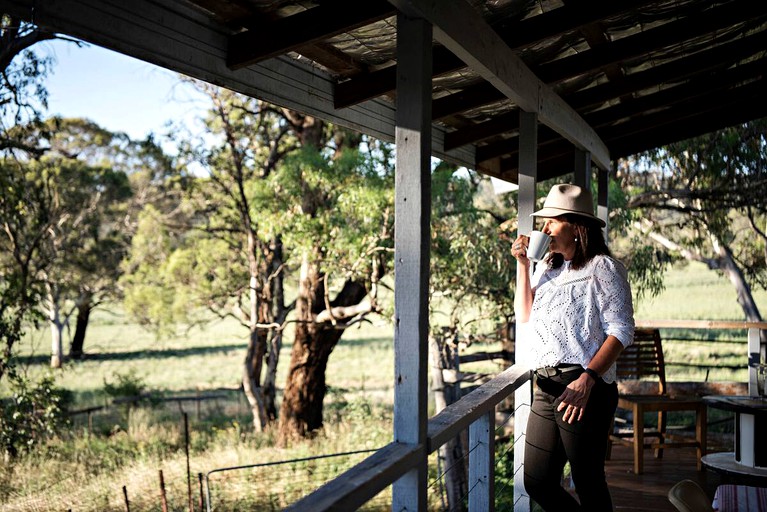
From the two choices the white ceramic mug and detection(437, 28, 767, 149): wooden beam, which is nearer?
the white ceramic mug

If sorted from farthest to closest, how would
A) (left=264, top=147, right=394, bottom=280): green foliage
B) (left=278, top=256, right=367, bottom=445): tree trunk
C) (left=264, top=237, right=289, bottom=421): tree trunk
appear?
1. (left=264, top=237, right=289, bottom=421): tree trunk
2. (left=278, top=256, right=367, bottom=445): tree trunk
3. (left=264, top=147, right=394, bottom=280): green foliage

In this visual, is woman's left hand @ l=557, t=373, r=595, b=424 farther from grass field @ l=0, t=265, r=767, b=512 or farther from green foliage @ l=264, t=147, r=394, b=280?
grass field @ l=0, t=265, r=767, b=512

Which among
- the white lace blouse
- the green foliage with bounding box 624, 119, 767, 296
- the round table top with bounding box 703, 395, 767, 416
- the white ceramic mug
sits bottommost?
the round table top with bounding box 703, 395, 767, 416

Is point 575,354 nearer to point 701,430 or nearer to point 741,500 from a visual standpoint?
point 741,500

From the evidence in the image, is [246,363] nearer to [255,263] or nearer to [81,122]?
[255,263]

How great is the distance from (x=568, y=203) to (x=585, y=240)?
14 centimetres

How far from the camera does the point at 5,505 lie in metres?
9.92

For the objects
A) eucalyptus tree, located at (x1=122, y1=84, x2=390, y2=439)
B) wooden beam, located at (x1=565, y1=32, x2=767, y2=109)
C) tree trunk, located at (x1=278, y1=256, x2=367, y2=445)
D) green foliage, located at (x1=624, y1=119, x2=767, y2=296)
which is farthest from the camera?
tree trunk, located at (x1=278, y1=256, x2=367, y2=445)

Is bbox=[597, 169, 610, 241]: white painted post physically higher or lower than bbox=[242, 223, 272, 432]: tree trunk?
higher

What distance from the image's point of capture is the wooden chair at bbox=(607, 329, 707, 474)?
4961mm

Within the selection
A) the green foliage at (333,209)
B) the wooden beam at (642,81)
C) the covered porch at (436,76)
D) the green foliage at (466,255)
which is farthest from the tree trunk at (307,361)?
the wooden beam at (642,81)

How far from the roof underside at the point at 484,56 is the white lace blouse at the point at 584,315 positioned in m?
0.76

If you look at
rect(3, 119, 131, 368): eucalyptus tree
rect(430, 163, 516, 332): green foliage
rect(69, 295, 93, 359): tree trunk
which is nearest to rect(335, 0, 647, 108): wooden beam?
rect(430, 163, 516, 332): green foliage

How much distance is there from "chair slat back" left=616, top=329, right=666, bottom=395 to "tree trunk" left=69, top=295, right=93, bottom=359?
1683 centimetres
